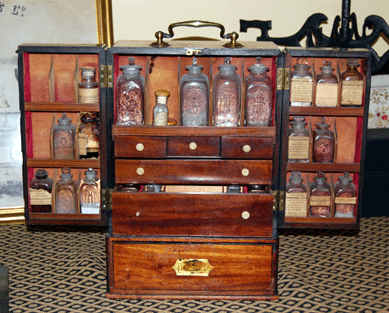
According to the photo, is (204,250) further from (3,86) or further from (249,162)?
(3,86)

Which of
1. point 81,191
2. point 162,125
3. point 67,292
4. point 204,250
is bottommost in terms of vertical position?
point 67,292

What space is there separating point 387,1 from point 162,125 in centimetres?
196

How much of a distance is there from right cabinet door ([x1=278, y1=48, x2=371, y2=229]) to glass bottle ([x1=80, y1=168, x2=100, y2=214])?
852mm

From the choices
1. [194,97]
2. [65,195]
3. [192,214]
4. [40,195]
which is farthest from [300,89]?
[40,195]

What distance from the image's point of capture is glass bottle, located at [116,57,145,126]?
227 centimetres

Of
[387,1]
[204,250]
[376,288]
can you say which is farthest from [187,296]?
[387,1]

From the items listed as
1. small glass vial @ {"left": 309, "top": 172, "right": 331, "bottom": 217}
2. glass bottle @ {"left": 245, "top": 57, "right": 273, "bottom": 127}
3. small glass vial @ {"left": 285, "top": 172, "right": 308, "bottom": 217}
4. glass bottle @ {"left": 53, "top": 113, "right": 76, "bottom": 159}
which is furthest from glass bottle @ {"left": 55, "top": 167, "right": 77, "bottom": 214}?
small glass vial @ {"left": 309, "top": 172, "right": 331, "bottom": 217}

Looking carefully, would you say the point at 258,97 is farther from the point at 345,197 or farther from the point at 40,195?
the point at 40,195

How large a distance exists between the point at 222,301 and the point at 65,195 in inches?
34.3

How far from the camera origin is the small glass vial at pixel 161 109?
7.51 ft

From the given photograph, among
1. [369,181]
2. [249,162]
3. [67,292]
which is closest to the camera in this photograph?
[249,162]

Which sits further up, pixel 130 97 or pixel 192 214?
pixel 130 97

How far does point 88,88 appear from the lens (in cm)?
236

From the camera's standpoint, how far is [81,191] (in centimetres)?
247
